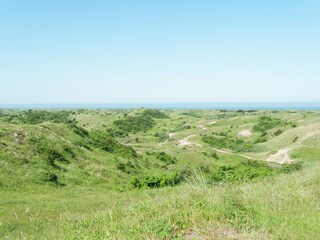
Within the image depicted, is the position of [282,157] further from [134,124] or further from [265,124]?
[134,124]

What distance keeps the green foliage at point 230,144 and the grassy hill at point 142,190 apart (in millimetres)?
2433

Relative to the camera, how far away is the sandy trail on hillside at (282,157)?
63.8m

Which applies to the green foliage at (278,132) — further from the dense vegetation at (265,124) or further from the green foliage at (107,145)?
the green foliage at (107,145)

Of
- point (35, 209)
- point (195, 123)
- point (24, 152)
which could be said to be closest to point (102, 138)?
point (24, 152)

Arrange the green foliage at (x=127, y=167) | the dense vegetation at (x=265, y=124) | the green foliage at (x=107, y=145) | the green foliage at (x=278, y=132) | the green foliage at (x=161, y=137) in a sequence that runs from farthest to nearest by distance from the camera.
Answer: the green foliage at (x=161, y=137) → the dense vegetation at (x=265, y=124) → the green foliage at (x=278, y=132) → the green foliage at (x=107, y=145) → the green foliage at (x=127, y=167)

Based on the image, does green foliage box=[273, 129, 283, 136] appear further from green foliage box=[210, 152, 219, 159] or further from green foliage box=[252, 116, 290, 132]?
green foliage box=[210, 152, 219, 159]

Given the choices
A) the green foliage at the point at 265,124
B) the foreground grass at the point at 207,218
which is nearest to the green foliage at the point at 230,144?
the green foliage at the point at 265,124

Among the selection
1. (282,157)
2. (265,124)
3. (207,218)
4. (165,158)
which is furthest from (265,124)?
(207,218)

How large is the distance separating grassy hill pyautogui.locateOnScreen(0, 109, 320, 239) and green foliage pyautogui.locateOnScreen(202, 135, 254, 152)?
243 centimetres

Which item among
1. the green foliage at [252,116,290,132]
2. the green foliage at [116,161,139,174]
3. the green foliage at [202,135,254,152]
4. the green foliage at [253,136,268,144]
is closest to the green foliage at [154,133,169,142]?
the green foliage at [202,135,254,152]

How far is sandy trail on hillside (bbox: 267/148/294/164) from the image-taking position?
2513 inches

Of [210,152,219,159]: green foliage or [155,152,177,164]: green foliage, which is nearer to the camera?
[155,152,177,164]: green foliage

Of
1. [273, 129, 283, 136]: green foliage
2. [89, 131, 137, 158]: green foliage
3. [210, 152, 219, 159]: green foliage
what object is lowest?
[210, 152, 219, 159]: green foliage

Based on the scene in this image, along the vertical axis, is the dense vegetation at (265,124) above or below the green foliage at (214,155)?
above
